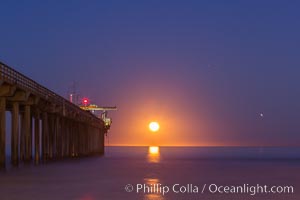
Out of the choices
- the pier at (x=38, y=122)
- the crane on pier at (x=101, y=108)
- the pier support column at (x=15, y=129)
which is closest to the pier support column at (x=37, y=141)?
the pier at (x=38, y=122)

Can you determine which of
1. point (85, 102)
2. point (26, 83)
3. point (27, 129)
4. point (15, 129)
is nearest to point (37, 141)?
point (27, 129)

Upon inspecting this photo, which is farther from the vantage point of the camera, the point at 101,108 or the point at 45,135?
the point at 101,108

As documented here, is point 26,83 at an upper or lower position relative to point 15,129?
upper

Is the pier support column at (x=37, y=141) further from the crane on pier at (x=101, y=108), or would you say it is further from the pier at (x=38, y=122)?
the crane on pier at (x=101, y=108)

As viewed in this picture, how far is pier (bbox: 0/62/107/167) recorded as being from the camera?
31422 millimetres

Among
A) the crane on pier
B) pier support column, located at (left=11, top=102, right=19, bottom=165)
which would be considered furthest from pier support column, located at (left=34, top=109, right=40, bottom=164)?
the crane on pier

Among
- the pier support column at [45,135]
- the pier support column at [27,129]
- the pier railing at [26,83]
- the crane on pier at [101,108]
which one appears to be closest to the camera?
the pier railing at [26,83]

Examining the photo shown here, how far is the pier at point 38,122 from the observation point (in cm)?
3142

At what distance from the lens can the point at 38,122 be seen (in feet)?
139

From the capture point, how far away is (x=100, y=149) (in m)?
85.1

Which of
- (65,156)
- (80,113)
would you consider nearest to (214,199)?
(65,156)

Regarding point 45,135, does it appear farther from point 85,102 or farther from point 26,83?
point 85,102

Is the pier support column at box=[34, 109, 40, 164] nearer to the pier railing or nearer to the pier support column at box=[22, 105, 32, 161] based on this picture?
the pier railing

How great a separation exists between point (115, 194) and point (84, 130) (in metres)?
42.4
